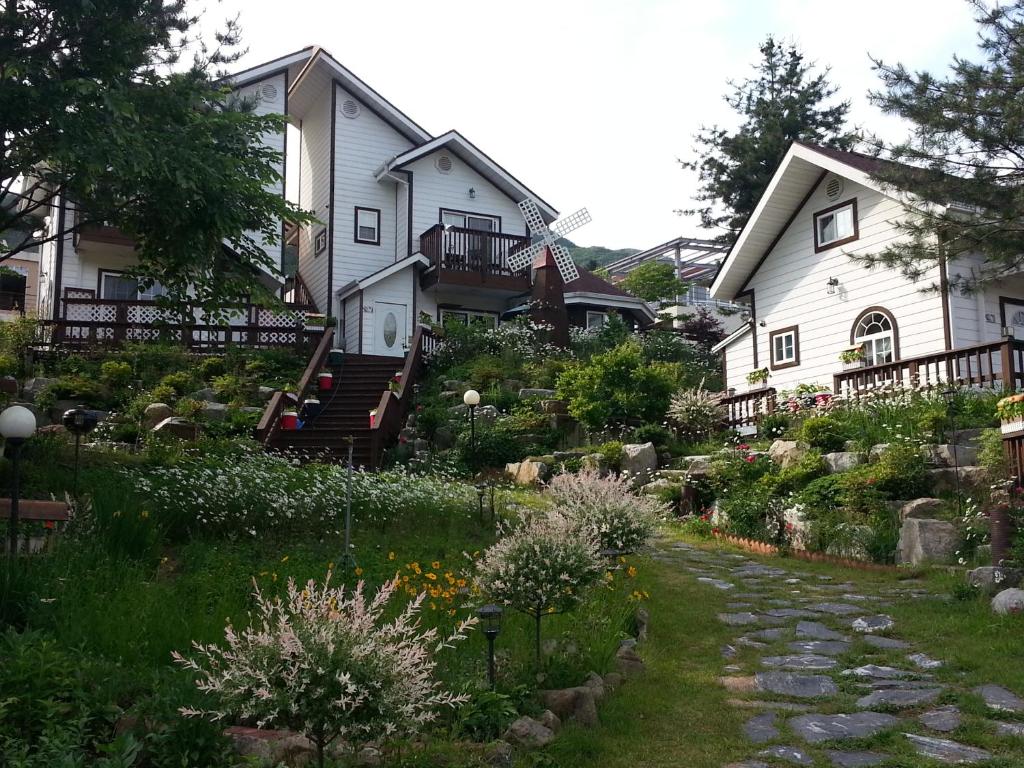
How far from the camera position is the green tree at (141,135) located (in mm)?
9930

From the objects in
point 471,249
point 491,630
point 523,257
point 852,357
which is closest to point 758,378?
point 852,357

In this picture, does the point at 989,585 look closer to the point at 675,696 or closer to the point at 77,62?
the point at 675,696

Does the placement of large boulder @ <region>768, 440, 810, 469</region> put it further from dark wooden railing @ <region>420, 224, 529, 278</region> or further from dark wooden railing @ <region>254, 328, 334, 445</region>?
dark wooden railing @ <region>420, 224, 529, 278</region>

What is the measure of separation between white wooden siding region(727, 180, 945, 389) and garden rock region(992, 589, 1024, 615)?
1098 centimetres

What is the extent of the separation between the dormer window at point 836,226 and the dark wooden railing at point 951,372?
3799 millimetres

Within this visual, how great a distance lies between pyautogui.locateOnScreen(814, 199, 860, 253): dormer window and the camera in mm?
21250

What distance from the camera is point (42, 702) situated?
4.98m

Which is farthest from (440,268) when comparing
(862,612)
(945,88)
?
(862,612)

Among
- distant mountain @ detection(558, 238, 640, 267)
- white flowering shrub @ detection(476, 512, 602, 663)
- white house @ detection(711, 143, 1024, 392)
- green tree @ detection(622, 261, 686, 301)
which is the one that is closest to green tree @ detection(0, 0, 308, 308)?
white flowering shrub @ detection(476, 512, 602, 663)

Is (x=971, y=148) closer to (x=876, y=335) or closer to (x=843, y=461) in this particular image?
(x=843, y=461)

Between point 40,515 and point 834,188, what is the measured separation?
18.2 m

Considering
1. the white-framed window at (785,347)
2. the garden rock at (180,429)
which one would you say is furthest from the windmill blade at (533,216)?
the garden rock at (180,429)

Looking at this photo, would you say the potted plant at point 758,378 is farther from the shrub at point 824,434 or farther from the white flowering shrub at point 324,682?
the white flowering shrub at point 324,682

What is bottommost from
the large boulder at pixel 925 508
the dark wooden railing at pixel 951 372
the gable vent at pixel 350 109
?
the large boulder at pixel 925 508
